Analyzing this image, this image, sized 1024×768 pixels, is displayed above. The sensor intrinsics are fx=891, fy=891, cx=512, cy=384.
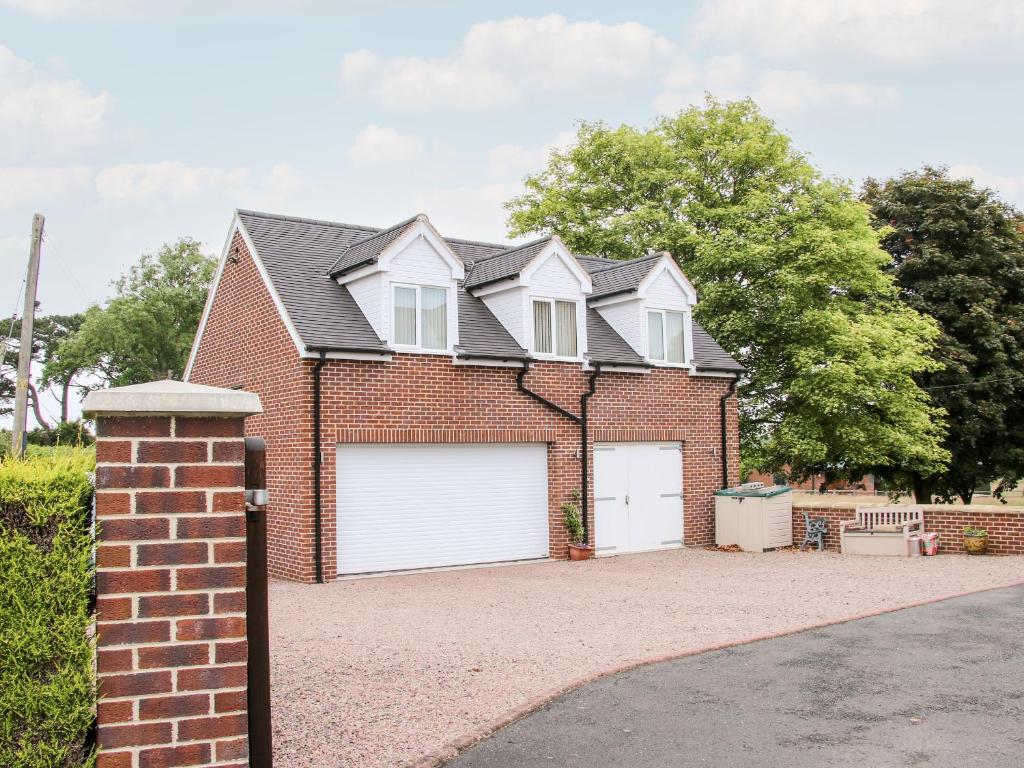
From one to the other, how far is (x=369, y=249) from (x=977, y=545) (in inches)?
502

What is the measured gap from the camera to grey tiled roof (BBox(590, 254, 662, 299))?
1972 centimetres

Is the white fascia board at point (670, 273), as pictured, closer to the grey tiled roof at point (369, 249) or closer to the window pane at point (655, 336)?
the window pane at point (655, 336)

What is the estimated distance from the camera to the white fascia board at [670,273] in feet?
64.0

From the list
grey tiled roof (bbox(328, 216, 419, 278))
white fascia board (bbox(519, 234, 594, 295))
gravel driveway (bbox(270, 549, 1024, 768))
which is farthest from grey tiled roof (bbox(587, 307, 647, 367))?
grey tiled roof (bbox(328, 216, 419, 278))

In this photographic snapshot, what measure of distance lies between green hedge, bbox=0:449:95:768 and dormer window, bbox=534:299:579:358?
575 inches

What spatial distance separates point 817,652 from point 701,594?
4263 millimetres

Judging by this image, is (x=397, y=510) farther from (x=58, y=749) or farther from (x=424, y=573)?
(x=58, y=749)

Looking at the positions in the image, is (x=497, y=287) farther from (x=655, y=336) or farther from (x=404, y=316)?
(x=655, y=336)

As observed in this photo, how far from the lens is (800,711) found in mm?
6695

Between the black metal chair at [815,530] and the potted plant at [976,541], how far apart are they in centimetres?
278

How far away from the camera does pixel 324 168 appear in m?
19.3

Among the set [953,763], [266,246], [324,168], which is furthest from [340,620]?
[324,168]

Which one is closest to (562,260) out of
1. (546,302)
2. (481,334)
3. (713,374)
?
(546,302)

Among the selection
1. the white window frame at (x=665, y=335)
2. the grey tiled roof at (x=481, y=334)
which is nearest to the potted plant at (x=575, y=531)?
the grey tiled roof at (x=481, y=334)
